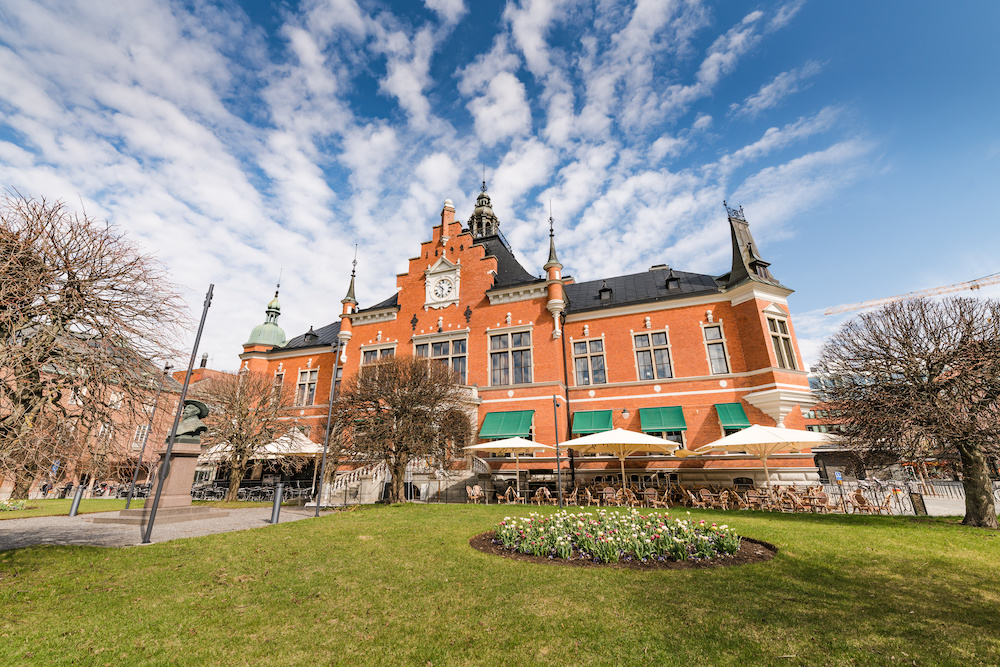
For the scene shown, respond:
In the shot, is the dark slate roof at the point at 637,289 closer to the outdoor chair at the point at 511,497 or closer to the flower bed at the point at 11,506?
the outdoor chair at the point at 511,497

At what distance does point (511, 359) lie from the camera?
25859 mm

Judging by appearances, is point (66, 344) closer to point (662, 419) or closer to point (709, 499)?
point (709, 499)

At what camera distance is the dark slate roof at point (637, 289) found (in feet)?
80.4

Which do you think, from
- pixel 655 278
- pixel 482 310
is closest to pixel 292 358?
pixel 482 310

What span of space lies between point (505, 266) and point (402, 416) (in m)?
16.0

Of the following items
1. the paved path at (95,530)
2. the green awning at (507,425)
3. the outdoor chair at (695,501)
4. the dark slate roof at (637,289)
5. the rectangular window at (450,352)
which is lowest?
the paved path at (95,530)

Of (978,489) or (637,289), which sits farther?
(637,289)

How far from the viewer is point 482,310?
27578 millimetres

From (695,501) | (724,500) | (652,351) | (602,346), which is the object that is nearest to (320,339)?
(602,346)

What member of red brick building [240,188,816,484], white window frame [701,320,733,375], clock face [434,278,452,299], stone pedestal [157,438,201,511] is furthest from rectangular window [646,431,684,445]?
stone pedestal [157,438,201,511]

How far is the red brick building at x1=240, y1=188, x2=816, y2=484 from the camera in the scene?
848 inches

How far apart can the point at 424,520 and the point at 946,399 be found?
1563cm

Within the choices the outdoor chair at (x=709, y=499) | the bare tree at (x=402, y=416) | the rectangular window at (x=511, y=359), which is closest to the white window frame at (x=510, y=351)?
the rectangular window at (x=511, y=359)

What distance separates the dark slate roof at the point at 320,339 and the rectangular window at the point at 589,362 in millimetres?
19537
